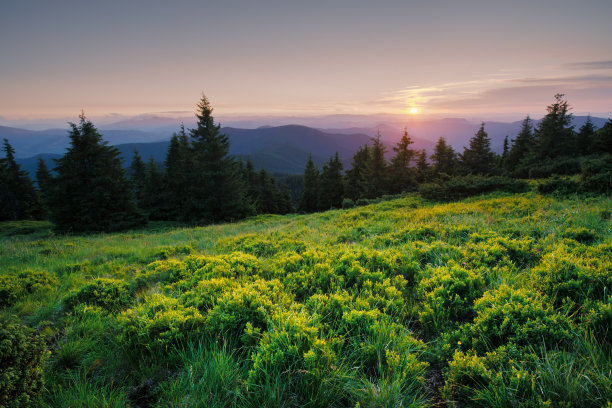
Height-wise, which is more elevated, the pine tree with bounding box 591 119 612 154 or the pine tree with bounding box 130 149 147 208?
the pine tree with bounding box 591 119 612 154

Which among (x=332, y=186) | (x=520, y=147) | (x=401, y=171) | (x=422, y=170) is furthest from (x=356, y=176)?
(x=520, y=147)

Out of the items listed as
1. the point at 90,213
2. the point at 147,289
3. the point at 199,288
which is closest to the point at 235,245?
the point at 147,289

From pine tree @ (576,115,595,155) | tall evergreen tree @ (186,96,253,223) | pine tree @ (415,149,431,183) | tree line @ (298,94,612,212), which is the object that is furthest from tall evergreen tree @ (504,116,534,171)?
tall evergreen tree @ (186,96,253,223)

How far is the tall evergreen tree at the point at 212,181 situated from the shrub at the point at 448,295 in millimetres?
27458

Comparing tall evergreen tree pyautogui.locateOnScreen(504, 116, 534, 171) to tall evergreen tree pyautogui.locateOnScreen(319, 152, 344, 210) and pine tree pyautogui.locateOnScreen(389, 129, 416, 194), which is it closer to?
pine tree pyautogui.locateOnScreen(389, 129, 416, 194)

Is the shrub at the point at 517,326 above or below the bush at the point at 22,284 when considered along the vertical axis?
above

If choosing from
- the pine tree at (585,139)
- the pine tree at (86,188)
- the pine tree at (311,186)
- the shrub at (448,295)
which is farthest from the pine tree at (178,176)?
the pine tree at (585,139)

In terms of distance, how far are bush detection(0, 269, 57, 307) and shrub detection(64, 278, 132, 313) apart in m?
1.34

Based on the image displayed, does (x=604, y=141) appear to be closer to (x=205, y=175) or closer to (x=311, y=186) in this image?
(x=311, y=186)

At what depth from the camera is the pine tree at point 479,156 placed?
40375 millimetres

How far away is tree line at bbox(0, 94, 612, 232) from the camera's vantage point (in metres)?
25.2

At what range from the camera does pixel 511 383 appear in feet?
6.97

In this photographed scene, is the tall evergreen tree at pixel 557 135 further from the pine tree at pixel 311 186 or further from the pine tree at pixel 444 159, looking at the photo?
the pine tree at pixel 311 186

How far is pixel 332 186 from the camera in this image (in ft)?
160
